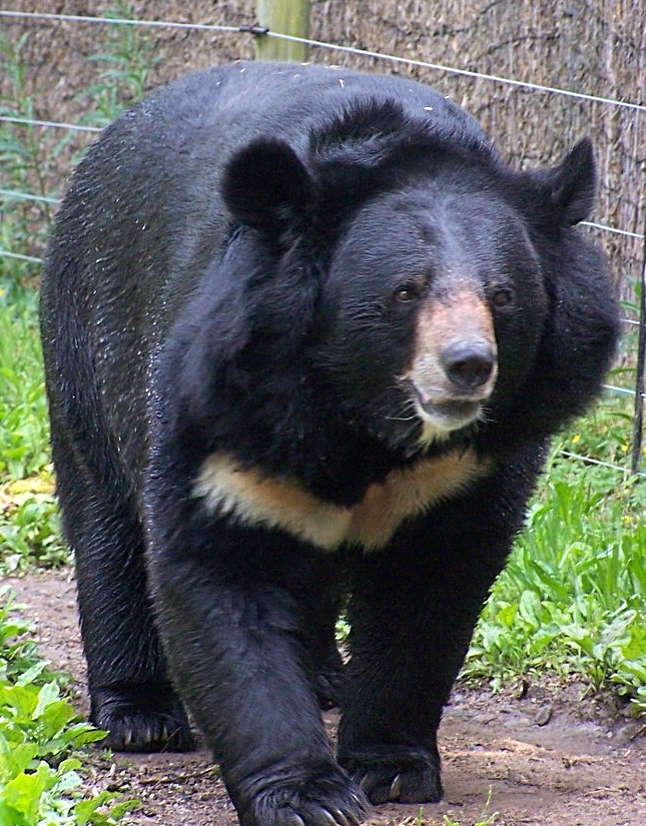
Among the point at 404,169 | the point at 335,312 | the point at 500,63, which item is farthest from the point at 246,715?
the point at 500,63

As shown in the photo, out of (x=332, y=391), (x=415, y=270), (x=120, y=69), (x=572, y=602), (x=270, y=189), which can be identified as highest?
(x=270, y=189)

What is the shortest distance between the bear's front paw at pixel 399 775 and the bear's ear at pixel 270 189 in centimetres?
136

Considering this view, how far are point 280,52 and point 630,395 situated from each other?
6.59ft

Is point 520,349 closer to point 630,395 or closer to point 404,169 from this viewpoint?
point 404,169

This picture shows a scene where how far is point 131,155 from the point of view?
4.39 metres

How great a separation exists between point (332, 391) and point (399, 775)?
1.07m

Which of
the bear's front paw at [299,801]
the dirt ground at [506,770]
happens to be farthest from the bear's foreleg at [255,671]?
the dirt ground at [506,770]

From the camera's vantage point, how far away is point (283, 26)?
6496mm

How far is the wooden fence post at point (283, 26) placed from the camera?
21.1 feet

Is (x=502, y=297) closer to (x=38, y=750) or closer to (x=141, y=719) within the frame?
(x=38, y=750)

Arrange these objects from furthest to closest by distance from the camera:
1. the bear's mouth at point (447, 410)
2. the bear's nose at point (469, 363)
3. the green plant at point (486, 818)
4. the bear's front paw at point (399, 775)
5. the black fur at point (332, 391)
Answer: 1. the bear's front paw at point (399, 775)
2. the green plant at point (486, 818)
3. the black fur at point (332, 391)
4. the bear's mouth at point (447, 410)
5. the bear's nose at point (469, 363)

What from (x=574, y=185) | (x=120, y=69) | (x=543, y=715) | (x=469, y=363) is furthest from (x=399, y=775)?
(x=120, y=69)

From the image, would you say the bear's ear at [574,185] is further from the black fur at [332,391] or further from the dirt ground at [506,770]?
the dirt ground at [506,770]

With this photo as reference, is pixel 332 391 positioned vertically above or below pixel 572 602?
above
